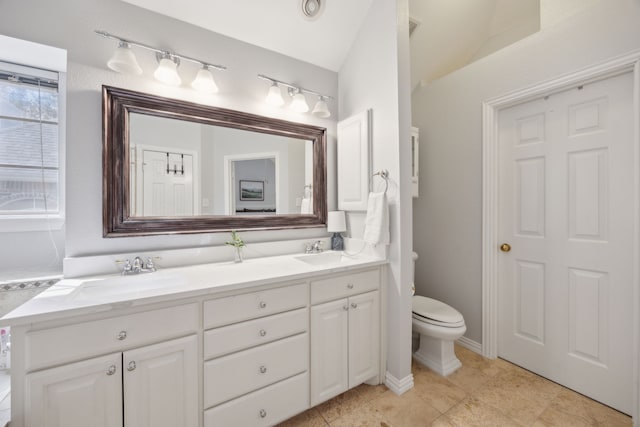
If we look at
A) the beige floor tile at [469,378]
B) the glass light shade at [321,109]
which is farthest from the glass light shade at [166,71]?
the beige floor tile at [469,378]

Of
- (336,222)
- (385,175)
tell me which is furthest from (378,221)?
(336,222)

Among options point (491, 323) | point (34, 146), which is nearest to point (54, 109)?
point (34, 146)

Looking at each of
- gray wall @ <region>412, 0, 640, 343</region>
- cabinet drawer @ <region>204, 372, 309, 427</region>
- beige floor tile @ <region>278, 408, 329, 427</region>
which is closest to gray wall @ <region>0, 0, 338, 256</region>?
cabinet drawer @ <region>204, 372, 309, 427</region>

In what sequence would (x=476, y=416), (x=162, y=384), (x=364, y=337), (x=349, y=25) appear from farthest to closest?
1. (x=349, y=25)
2. (x=364, y=337)
3. (x=476, y=416)
4. (x=162, y=384)

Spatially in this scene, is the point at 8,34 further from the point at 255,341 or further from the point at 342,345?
the point at 342,345

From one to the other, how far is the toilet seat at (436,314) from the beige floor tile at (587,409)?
671 millimetres

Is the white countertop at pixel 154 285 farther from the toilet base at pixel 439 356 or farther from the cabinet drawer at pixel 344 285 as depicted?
the toilet base at pixel 439 356

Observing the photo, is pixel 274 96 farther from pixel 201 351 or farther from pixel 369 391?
pixel 369 391

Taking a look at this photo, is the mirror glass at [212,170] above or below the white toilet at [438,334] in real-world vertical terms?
above

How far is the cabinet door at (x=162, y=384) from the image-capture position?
3.40 feet

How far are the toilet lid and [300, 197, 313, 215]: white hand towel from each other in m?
1.14

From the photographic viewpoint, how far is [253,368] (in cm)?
128

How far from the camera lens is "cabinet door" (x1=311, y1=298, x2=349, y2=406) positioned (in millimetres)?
1466

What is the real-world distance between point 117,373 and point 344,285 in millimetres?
1126
